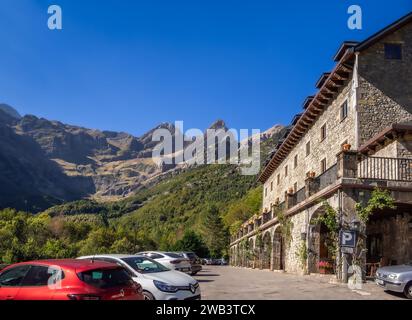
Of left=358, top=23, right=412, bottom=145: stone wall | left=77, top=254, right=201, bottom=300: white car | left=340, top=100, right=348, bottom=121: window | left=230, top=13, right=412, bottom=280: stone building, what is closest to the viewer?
left=77, top=254, right=201, bottom=300: white car

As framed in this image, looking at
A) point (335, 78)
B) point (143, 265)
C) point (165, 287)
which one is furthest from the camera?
point (335, 78)

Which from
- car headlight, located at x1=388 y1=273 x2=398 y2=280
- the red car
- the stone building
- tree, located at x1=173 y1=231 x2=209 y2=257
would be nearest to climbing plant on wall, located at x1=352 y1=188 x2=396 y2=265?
the stone building

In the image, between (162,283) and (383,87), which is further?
(383,87)

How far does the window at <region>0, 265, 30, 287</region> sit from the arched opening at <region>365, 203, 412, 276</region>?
14565mm

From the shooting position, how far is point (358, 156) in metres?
19.5

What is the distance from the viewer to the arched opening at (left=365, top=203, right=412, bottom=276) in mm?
20266

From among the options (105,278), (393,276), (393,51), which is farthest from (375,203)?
(105,278)

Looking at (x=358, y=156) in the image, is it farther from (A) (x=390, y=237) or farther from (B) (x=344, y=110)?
(B) (x=344, y=110)

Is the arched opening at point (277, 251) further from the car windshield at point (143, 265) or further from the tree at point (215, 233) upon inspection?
the tree at point (215, 233)

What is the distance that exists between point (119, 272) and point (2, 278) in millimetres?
2265

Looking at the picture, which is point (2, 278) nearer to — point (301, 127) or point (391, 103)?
point (391, 103)

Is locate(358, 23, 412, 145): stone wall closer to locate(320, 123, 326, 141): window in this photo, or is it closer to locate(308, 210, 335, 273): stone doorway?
locate(320, 123, 326, 141): window

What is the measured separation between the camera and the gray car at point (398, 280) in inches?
515

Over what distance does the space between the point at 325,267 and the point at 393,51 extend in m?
12.0
